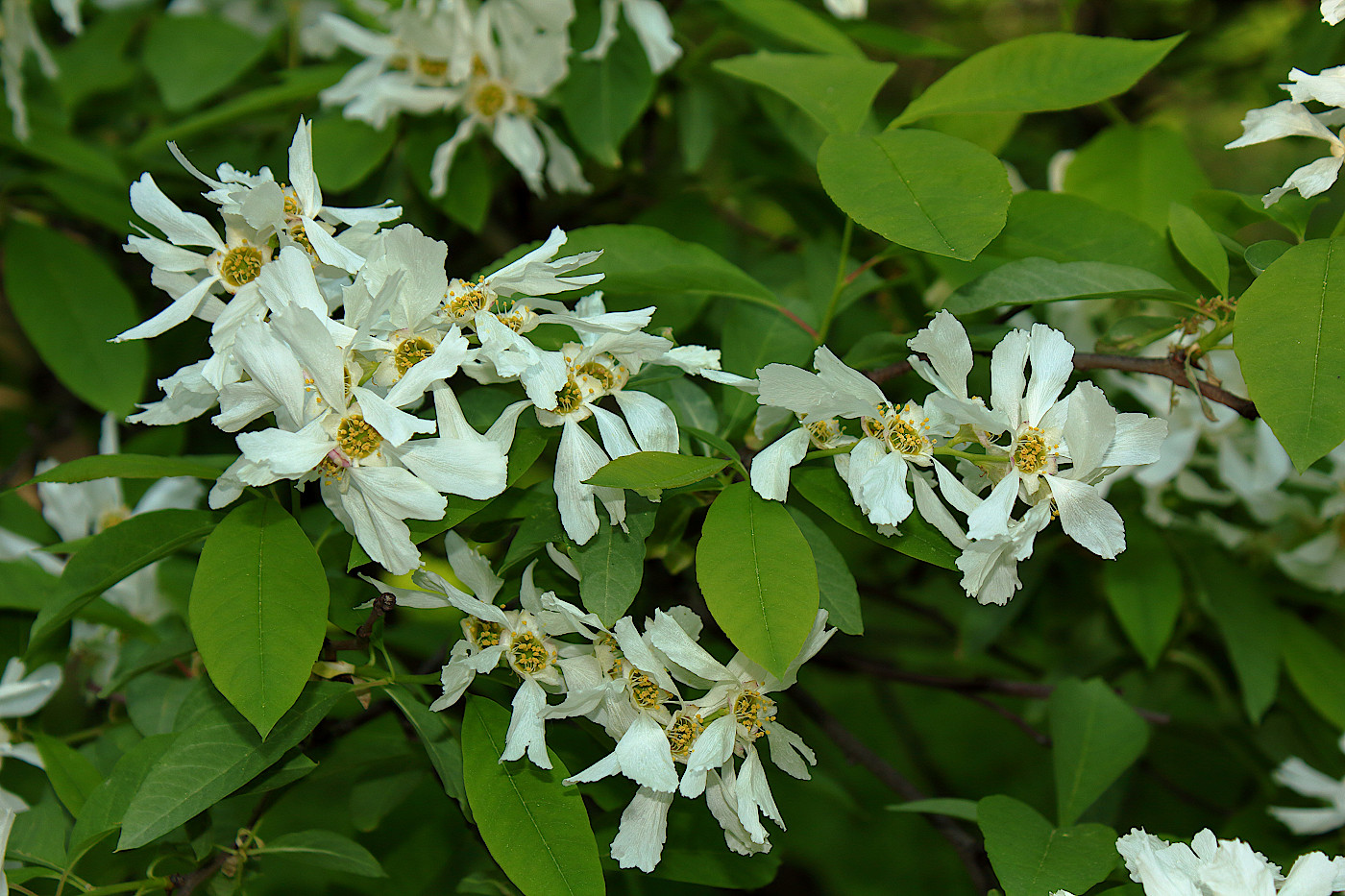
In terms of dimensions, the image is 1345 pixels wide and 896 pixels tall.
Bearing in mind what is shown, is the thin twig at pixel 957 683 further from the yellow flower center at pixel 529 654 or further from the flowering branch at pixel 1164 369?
the yellow flower center at pixel 529 654

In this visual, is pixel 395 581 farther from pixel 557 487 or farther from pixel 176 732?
pixel 557 487

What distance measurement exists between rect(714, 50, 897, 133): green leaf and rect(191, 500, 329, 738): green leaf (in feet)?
2.60

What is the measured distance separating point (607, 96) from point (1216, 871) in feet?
4.64

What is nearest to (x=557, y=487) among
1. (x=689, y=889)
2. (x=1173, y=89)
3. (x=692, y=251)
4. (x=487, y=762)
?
(x=487, y=762)

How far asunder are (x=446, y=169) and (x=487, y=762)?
1.05m

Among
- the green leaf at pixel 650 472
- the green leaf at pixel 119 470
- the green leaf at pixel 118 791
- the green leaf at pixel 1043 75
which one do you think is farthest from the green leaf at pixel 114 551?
the green leaf at pixel 1043 75

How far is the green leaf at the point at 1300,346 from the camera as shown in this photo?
0.95 m

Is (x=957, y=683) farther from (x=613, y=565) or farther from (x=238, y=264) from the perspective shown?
(x=238, y=264)

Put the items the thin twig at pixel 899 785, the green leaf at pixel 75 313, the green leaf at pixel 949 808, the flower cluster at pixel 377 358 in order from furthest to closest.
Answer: the green leaf at pixel 75 313, the thin twig at pixel 899 785, the green leaf at pixel 949 808, the flower cluster at pixel 377 358

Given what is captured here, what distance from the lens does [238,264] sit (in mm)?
1111

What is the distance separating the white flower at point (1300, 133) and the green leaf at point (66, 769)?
159cm

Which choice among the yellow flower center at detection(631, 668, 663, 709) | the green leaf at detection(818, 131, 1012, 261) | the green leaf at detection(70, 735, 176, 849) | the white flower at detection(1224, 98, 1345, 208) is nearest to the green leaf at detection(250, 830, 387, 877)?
the green leaf at detection(70, 735, 176, 849)

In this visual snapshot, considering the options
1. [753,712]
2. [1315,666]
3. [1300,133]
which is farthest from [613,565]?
[1315,666]

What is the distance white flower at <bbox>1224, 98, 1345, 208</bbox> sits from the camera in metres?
1.09
